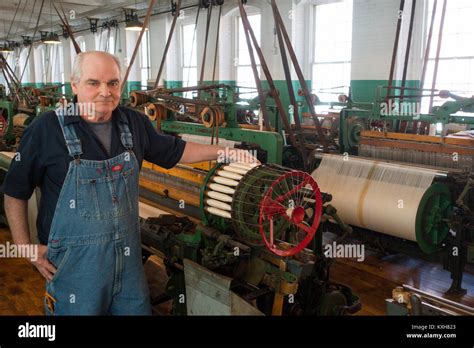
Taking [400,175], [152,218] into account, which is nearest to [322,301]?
[152,218]

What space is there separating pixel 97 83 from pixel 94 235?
1.84ft

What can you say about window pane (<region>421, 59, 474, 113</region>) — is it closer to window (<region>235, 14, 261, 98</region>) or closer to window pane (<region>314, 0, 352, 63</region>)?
window pane (<region>314, 0, 352, 63</region>)

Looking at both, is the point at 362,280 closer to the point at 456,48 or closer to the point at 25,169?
the point at 25,169

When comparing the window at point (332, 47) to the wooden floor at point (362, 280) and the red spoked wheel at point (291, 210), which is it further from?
the red spoked wheel at point (291, 210)

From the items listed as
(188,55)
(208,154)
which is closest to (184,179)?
(208,154)

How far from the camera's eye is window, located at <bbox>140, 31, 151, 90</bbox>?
14.9 meters

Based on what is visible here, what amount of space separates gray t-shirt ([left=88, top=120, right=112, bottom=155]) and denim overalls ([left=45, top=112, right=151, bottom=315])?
49 mm

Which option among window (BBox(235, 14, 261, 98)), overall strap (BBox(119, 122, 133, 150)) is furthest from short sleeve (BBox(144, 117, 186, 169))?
window (BBox(235, 14, 261, 98))

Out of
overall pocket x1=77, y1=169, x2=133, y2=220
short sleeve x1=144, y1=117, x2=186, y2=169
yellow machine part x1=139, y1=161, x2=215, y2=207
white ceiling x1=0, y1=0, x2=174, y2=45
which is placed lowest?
yellow machine part x1=139, y1=161, x2=215, y2=207

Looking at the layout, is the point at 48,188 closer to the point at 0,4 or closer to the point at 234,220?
the point at 234,220

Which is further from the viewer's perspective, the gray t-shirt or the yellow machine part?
the yellow machine part

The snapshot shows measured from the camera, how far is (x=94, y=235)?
5.72 feet

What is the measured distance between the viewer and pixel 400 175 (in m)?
4.23

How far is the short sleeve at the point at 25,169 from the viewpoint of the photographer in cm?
169
